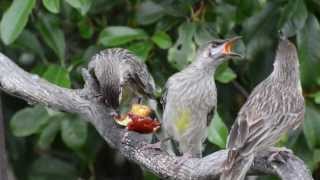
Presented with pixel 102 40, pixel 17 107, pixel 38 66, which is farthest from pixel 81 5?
pixel 17 107

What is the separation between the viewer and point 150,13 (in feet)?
22.0

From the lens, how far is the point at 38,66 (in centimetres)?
702

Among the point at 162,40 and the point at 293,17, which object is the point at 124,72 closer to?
the point at 162,40

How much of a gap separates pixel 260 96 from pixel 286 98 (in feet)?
0.37

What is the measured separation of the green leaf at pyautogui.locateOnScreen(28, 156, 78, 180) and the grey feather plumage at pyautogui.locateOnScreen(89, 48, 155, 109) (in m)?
1.13

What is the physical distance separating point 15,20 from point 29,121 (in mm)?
871

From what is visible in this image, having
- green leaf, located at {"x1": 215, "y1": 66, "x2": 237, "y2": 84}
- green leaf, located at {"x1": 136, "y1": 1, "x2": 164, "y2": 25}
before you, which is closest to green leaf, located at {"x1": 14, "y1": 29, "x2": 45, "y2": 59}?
green leaf, located at {"x1": 136, "y1": 1, "x2": 164, "y2": 25}

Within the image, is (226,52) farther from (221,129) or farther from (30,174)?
(30,174)

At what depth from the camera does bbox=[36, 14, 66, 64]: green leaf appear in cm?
683

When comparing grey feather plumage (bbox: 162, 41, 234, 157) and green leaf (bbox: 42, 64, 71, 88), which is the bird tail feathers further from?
green leaf (bbox: 42, 64, 71, 88)

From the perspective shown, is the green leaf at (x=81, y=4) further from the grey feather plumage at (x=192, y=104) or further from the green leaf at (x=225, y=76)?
the green leaf at (x=225, y=76)

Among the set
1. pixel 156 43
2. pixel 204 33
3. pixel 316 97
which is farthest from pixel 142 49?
pixel 316 97

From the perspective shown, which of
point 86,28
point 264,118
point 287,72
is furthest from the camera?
point 86,28

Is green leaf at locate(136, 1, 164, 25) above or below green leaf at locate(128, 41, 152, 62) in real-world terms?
above
